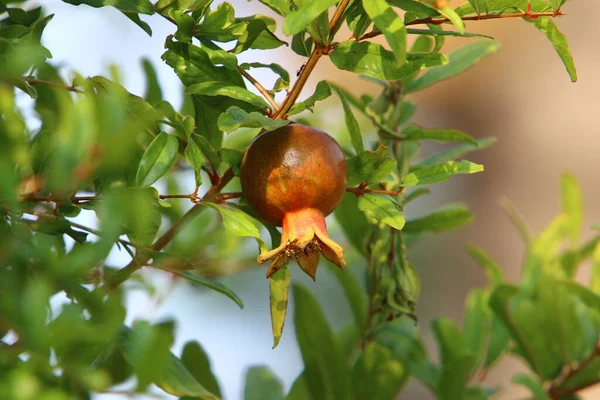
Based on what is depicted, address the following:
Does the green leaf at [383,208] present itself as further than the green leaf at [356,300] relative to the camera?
No

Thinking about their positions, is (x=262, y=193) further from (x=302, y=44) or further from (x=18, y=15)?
(x=18, y=15)

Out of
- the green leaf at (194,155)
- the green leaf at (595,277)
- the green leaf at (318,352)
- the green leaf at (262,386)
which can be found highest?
the green leaf at (194,155)

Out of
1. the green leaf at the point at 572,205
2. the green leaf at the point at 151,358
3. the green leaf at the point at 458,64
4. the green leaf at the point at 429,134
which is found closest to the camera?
the green leaf at the point at 151,358

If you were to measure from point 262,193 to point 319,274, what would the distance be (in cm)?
129

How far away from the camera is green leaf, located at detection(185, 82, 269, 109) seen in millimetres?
631

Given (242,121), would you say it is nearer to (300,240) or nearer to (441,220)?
(300,240)

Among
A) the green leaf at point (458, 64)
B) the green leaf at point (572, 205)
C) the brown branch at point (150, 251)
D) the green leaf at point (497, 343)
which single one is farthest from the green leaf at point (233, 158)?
the green leaf at point (572, 205)

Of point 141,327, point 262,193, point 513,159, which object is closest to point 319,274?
point 513,159

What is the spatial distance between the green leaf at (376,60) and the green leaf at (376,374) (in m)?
0.37

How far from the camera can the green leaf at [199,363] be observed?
34.0 inches

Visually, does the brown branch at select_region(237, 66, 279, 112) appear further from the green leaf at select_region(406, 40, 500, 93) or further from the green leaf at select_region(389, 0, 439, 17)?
the green leaf at select_region(406, 40, 500, 93)

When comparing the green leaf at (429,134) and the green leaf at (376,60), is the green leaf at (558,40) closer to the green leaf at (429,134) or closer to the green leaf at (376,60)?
the green leaf at (376,60)

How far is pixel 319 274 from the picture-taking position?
1.92 m

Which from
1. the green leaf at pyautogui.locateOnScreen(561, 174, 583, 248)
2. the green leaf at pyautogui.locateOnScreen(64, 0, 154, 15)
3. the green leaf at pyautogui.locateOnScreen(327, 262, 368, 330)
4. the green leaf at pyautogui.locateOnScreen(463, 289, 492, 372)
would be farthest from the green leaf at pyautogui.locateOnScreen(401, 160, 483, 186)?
the green leaf at pyautogui.locateOnScreen(561, 174, 583, 248)
